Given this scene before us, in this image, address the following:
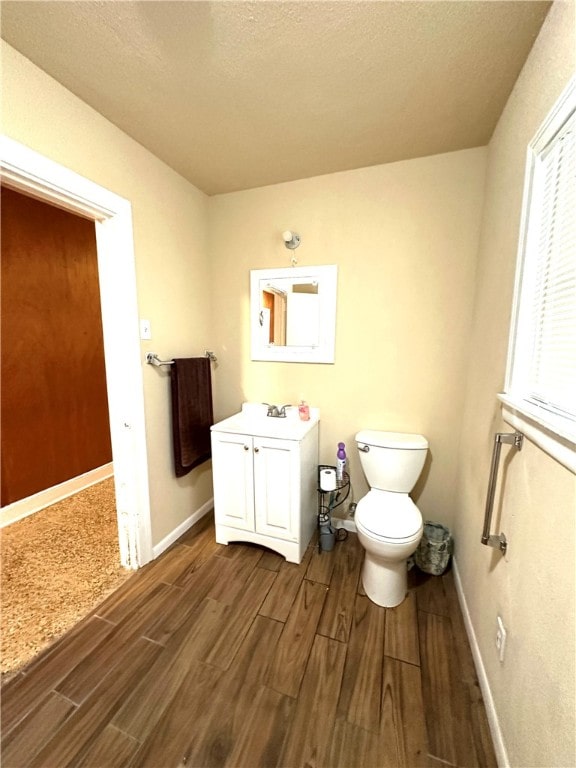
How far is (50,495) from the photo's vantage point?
8.05ft

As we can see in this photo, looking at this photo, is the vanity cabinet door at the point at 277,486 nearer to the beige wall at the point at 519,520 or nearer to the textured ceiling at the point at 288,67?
the beige wall at the point at 519,520

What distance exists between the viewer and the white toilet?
1.41m

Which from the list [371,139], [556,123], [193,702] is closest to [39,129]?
[371,139]

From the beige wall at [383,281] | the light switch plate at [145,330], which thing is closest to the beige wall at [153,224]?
the light switch plate at [145,330]

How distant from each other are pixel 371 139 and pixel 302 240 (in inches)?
25.3

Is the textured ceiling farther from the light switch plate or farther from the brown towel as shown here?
the brown towel

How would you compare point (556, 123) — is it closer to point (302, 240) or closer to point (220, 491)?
point (302, 240)

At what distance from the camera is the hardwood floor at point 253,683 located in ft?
3.18

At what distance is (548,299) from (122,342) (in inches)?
73.2

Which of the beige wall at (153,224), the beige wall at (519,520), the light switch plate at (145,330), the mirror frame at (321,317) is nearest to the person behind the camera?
the beige wall at (519,520)

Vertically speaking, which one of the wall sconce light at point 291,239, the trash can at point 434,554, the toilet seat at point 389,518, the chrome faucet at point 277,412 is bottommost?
the trash can at point 434,554

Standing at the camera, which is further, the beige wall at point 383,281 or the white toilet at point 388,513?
the beige wall at point 383,281

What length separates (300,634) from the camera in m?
1.35

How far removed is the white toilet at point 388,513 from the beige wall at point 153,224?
1235 millimetres
